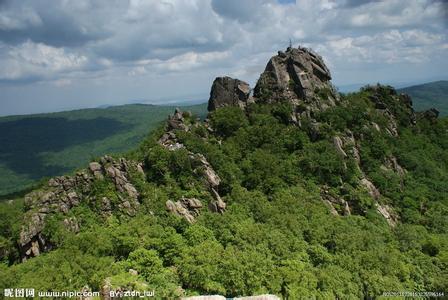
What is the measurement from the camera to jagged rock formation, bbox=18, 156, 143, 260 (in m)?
48.0

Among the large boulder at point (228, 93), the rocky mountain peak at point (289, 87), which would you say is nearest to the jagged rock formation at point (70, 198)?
the large boulder at point (228, 93)

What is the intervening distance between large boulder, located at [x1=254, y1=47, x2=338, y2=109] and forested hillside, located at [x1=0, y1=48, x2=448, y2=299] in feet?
1.04

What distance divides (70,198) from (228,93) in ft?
134

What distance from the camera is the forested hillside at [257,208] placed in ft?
132

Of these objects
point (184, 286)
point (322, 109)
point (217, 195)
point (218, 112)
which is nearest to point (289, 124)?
point (322, 109)

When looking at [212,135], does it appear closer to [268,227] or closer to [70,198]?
[268,227]

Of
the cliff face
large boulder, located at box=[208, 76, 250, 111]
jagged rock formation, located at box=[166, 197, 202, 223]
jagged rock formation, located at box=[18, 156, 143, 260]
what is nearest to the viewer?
jagged rock formation, located at box=[18, 156, 143, 260]

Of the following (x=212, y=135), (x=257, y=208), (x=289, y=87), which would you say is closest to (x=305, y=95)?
(x=289, y=87)

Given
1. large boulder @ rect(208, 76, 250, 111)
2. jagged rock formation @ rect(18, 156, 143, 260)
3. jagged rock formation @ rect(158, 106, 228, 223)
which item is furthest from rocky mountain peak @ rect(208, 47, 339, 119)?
jagged rock formation @ rect(18, 156, 143, 260)

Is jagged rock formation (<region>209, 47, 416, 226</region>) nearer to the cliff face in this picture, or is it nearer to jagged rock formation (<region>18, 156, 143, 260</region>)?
the cliff face

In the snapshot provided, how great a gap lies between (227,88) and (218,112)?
25.6ft

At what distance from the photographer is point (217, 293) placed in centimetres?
3816

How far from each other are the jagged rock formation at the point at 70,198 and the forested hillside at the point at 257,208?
15 cm

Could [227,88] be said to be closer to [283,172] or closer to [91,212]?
[283,172]
